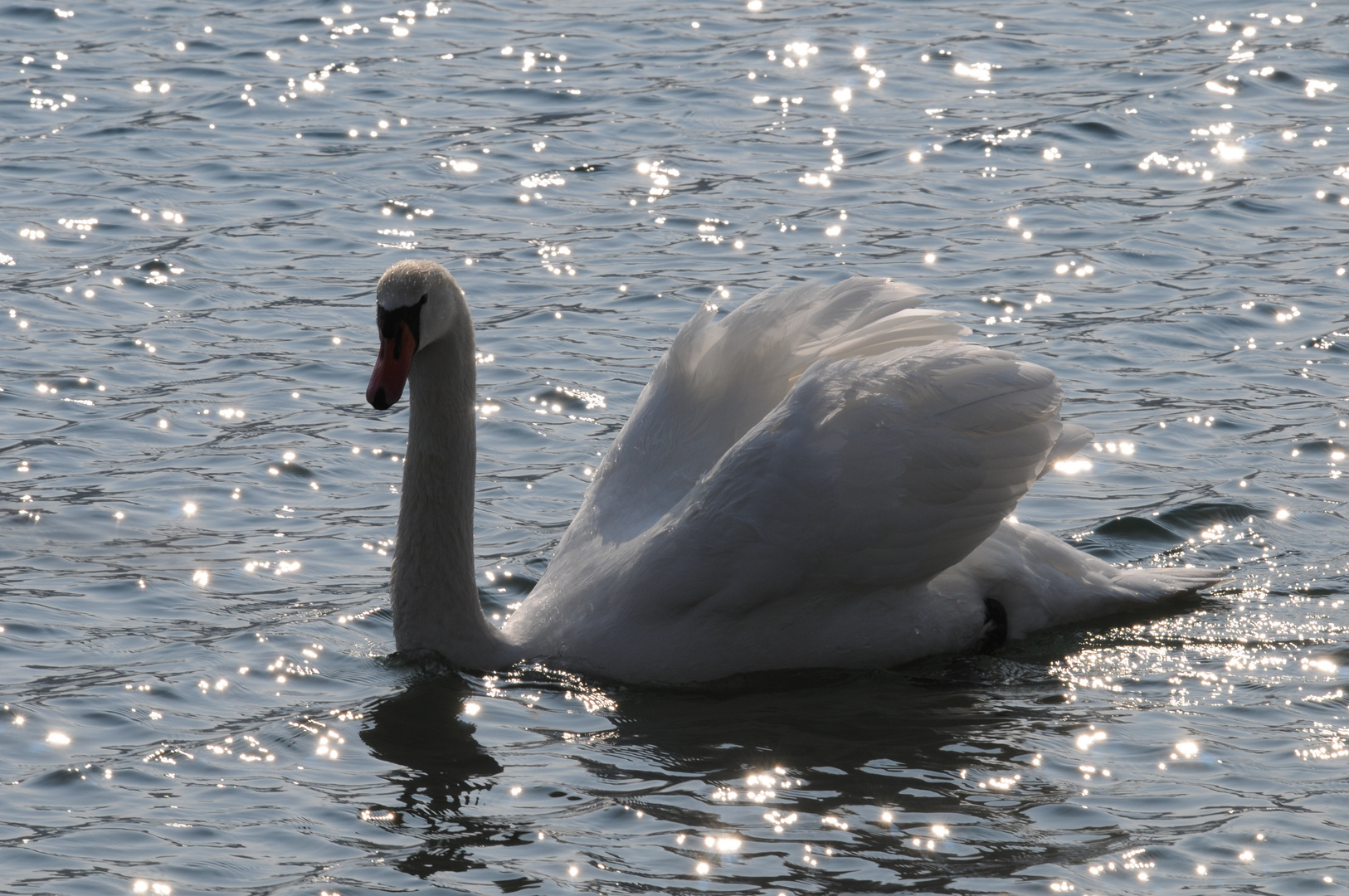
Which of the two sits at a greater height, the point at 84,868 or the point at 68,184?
the point at 68,184

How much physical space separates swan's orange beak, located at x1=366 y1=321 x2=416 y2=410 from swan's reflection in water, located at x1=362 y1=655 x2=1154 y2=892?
131 cm

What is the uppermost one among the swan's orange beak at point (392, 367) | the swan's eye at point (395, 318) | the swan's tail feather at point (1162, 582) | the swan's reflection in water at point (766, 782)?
the swan's eye at point (395, 318)

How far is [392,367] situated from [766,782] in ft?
7.53

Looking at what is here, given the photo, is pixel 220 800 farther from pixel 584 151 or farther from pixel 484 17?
pixel 484 17

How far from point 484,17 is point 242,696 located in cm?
1354

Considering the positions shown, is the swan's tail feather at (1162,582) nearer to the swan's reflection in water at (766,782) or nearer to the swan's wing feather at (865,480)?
the swan's reflection in water at (766,782)

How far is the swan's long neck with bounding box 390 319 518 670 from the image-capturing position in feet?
28.1

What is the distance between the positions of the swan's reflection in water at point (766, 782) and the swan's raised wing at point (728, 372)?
3.30 feet

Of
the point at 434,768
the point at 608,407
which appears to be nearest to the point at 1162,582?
the point at 434,768

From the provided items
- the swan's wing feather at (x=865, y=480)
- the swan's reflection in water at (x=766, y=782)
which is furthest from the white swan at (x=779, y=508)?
the swan's reflection in water at (x=766, y=782)

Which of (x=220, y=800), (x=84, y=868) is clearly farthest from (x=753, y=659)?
(x=84, y=868)

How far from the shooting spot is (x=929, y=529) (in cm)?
834

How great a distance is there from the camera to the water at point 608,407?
23.7ft

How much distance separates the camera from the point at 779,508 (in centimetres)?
814
